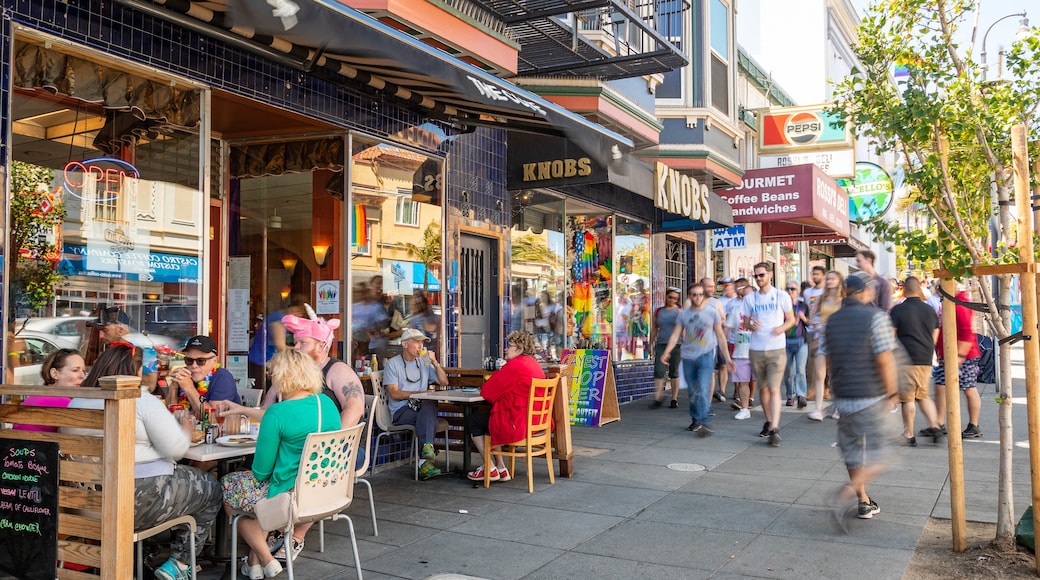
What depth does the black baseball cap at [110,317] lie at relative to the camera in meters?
5.88

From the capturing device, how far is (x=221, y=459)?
462 cm

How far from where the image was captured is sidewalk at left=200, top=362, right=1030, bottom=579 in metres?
4.84

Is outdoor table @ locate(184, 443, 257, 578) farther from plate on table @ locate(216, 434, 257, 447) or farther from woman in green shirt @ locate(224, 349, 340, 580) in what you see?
woman in green shirt @ locate(224, 349, 340, 580)

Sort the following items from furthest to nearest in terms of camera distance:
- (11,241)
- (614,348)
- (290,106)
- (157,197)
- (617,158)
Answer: (614,348) → (617,158) → (290,106) → (157,197) → (11,241)

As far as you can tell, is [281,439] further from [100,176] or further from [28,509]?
[100,176]

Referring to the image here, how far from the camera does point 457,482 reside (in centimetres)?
718

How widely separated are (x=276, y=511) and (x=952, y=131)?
15.2 feet

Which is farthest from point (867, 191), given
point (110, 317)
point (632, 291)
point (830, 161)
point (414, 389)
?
point (110, 317)

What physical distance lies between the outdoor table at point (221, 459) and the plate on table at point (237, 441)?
1.1 inches

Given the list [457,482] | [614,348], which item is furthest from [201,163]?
[614,348]

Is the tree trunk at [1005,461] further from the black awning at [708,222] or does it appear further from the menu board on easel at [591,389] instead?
the black awning at [708,222]

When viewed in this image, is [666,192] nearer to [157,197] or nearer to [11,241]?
[157,197]

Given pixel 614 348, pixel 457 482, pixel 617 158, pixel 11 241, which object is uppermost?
pixel 617 158

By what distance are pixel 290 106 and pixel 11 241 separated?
254 centimetres
